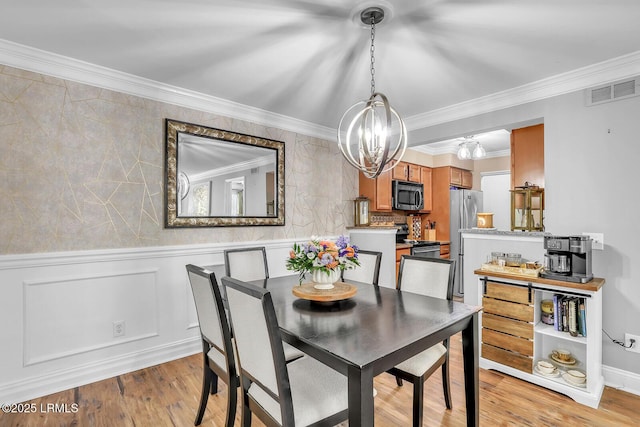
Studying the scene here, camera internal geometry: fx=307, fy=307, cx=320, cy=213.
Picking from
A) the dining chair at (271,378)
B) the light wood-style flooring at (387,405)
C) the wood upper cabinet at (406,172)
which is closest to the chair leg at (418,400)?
the light wood-style flooring at (387,405)

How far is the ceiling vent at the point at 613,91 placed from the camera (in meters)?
2.32

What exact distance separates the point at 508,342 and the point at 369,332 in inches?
69.6

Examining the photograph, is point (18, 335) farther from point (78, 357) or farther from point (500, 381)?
point (500, 381)

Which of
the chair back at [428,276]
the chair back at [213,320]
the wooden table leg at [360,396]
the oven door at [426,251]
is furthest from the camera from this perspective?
the oven door at [426,251]

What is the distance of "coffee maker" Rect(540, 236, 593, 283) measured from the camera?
7.38 feet

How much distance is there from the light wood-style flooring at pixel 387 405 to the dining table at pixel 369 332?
1.48ft

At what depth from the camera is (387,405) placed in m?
2.12

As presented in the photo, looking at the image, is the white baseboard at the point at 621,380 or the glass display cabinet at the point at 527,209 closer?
the white baseboard at the point at 621,380

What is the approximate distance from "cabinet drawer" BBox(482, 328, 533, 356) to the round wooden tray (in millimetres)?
1483

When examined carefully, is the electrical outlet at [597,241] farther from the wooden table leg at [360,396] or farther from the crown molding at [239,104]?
the wooden table leg at [360,396]

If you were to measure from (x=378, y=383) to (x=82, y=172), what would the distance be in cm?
289

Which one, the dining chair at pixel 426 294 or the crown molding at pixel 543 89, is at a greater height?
the crown molding at pixel 543 89

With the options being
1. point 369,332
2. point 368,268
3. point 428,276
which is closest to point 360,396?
point 369,332

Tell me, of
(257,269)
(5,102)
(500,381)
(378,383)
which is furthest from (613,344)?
(5,102)
